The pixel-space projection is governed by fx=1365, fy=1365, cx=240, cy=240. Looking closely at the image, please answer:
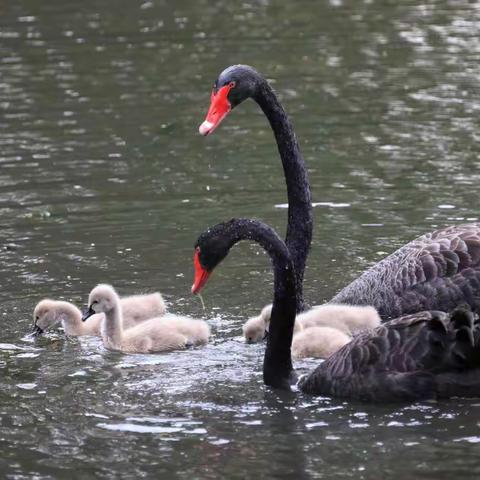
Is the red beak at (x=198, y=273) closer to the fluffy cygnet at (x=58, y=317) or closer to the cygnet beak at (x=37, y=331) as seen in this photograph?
the fluffy cygnet at (x=58, y=317)

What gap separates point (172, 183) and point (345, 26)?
606 centimetres

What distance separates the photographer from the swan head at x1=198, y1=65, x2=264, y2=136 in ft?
26.2

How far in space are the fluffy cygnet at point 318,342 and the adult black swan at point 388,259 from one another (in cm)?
49

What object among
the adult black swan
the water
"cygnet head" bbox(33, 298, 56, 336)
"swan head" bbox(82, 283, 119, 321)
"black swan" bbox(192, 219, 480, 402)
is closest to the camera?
the water

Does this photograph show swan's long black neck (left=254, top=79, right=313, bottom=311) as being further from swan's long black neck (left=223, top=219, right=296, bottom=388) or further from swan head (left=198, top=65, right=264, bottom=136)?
swan's long black neck (left=223, top=219, right=296, bottom=388)

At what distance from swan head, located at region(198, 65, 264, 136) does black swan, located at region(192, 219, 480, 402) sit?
1.05 m

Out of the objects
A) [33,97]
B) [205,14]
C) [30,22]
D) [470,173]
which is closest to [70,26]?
[30,22]

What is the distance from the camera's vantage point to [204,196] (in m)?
11.2

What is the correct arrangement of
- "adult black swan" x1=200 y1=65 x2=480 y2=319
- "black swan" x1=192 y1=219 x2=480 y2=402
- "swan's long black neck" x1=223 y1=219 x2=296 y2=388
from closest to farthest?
"black swan" x1=192 y1=219 x2=480 y2=402 → "swan's long black neck" x1=223 y1=219 x2=296 y2=388 → "adult black swan" x1=200 y1=65 x2=480 y2=319

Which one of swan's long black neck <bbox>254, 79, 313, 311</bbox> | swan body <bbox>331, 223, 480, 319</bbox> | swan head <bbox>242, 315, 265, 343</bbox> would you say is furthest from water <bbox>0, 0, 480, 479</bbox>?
swan body <bbox>331, 223, 480, 319</bbox>

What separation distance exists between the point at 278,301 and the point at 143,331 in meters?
1.22

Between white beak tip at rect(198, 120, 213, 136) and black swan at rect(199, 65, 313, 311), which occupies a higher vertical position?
white beak tip at rect(198, 120, 213, 136)

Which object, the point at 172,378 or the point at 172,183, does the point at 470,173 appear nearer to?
the point at 172,183

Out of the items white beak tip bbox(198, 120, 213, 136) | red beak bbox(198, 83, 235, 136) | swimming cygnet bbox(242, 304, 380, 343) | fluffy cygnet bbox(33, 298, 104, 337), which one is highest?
red beak bbox(198, 83, 235, 136)
